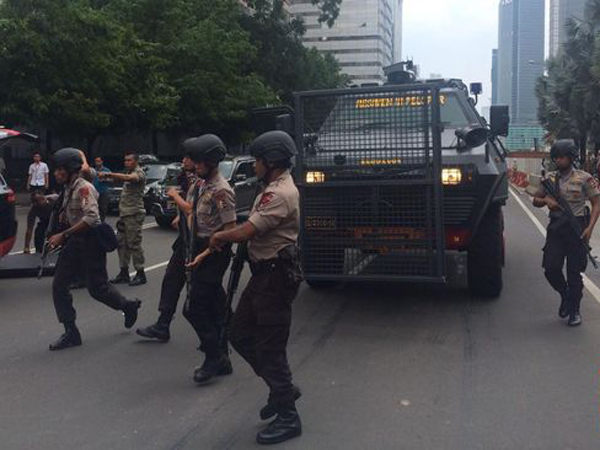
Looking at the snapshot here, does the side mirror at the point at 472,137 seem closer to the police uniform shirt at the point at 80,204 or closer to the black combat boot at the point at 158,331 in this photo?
the black combat boot at the point at 158,331

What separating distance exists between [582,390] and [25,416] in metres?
3.68

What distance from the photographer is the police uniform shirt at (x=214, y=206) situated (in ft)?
17.4

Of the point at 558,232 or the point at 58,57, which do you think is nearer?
the point at 558,232

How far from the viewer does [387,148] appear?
7117mm

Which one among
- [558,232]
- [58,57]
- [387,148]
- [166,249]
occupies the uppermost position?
[58,57]

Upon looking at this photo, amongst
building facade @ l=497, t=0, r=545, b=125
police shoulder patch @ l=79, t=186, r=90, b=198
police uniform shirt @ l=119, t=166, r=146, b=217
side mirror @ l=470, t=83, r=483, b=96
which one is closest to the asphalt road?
police shoulder patch @ l=79, t=186, r=90, b=198

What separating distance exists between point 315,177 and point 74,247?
2314mm

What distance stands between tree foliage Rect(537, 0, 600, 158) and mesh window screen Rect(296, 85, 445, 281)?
22482 millimetres

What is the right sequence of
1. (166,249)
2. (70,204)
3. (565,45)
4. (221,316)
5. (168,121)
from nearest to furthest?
(221,316) → (70,204) → (166,249) → (168,121) → (565,45)

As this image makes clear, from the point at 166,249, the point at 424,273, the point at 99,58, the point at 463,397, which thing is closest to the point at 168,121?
the point at 99,58

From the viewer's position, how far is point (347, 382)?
5523mm

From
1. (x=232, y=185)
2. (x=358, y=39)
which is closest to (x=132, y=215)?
(x=232, y=185)

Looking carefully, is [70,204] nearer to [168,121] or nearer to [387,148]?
[387,148]

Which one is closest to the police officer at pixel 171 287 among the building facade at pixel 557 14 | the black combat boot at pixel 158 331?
the black combat boot at pixel 158 331
